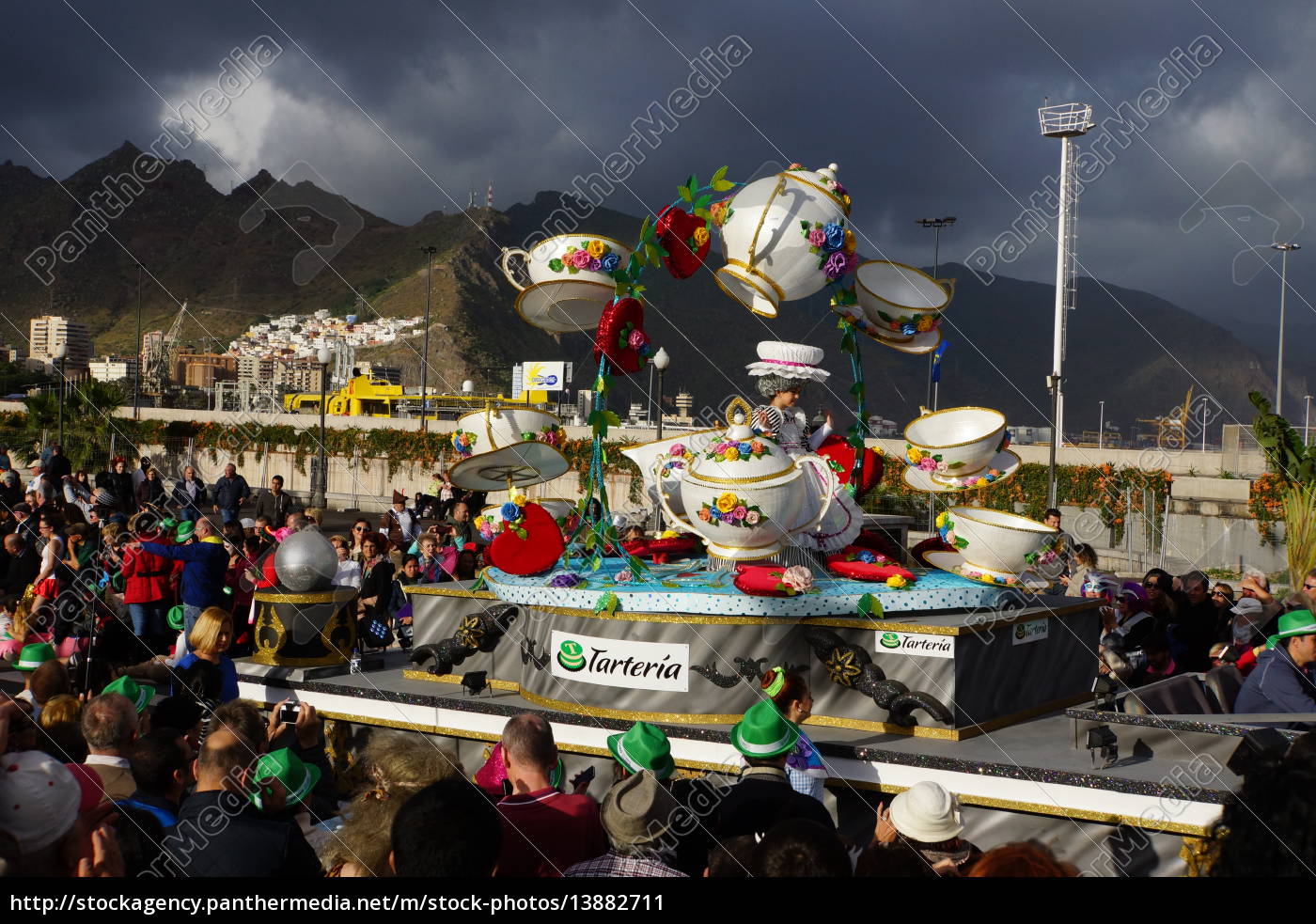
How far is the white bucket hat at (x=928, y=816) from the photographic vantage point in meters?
4.10

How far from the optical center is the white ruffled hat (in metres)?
8.28

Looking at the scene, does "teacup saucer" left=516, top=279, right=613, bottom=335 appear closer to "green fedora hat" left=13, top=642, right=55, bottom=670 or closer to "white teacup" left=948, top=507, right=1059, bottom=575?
"white teacup" left=948, top=507, right=1059, bottom=575

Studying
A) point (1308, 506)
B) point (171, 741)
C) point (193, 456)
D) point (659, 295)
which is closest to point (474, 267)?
point (659, 295)

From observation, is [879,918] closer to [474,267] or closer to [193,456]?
[193,456]

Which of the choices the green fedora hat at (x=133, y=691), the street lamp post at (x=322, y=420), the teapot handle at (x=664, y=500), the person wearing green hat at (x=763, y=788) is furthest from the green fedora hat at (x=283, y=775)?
the street lamp post at (x=322, y=420)

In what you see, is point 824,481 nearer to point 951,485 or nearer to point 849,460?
point 849,460

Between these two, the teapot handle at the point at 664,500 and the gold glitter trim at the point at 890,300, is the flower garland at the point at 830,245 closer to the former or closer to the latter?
the gold glitter trim at the point at 890,300

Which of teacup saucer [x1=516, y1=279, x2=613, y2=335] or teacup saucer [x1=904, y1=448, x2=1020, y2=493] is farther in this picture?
teacup saucer [x1=516, y1=279, x2=613, y2=335]

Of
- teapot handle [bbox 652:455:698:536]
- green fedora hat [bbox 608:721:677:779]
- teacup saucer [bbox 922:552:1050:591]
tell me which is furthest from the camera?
teapot handle [bbox 652:455:698:536]

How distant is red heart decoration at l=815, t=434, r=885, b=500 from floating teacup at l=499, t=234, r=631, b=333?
213cm

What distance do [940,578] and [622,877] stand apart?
209 inches

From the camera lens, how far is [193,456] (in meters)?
38.8

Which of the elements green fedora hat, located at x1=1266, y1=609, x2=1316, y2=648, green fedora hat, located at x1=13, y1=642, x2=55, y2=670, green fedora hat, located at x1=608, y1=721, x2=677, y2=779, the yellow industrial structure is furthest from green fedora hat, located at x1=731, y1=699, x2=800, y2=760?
the yellow industrial structure

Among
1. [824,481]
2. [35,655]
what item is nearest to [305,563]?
[35,655]
